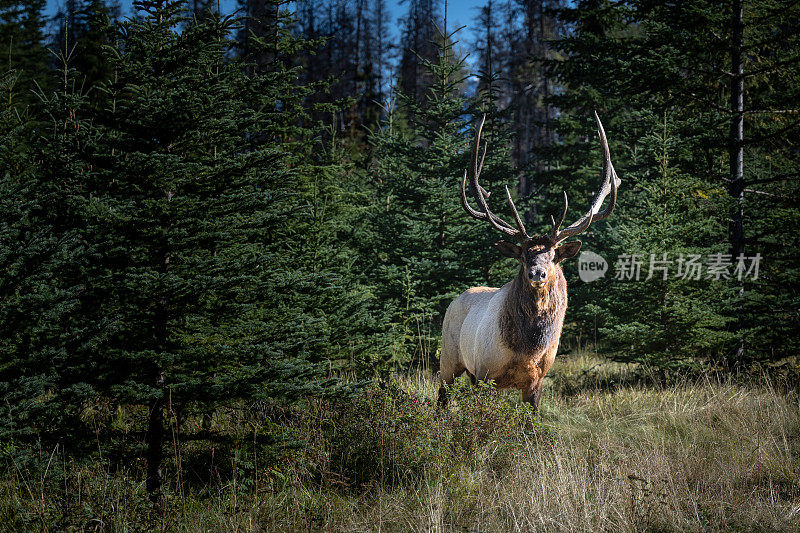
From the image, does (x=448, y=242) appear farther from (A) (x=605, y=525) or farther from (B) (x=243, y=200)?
(A) (x=605, y=525)

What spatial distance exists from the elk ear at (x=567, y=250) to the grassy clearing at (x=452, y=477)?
1562 millimetres

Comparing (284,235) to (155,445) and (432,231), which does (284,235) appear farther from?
(432,231)

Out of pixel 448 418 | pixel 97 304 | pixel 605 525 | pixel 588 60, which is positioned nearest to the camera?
pixel 605 525

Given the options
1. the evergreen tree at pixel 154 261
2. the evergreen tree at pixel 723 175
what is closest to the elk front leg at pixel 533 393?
the evergreen tree at pixel 154 261

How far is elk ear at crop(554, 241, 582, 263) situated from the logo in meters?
4.22

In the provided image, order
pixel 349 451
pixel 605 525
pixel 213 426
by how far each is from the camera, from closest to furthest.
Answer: pixel 605 525 → pixel 349 451 → pixel 213 426

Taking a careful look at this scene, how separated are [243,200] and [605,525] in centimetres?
345

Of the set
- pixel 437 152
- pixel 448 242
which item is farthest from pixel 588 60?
pixel 448 242

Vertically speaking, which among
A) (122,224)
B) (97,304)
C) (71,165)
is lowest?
(97,304)

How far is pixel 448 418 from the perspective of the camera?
15.2ft

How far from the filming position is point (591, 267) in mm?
9234

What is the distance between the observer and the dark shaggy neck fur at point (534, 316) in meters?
5.05

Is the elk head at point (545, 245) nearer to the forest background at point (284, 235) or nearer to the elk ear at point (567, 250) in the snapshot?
the elk ear at point (567, 250)

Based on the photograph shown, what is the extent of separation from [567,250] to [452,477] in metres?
2.50
